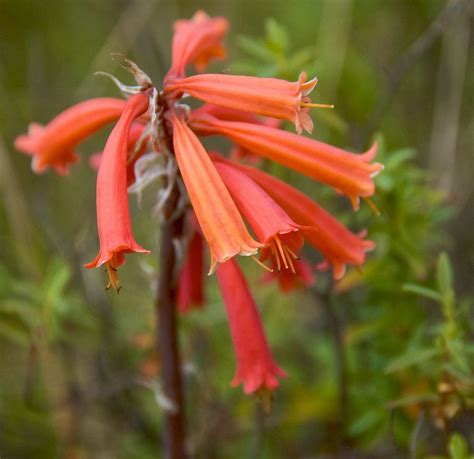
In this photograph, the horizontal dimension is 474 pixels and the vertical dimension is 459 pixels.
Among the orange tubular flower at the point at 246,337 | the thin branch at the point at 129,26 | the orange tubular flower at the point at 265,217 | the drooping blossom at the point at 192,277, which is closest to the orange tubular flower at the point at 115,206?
the orange tubular flower at the point at 265,217

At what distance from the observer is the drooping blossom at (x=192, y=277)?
6.15 feet

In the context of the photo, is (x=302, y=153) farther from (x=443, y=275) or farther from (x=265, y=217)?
(x=443, y=275)

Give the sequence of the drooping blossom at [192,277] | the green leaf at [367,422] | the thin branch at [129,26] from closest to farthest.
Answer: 1. the drooping blossom at [192,277]
2. the green leaf at [367,422]
3. the thin branch at [129,26]

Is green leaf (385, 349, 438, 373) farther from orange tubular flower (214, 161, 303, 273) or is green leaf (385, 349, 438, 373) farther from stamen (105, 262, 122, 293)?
stamen (105, 262, 122, 293)

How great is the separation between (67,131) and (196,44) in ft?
1.22

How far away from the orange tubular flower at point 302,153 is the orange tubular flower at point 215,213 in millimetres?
161

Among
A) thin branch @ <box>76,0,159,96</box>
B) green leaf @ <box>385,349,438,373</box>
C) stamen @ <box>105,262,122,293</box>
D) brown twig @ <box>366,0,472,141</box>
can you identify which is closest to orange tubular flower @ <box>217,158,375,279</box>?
green leaf @ <box>385,349,438,373</box>

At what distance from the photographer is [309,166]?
151 centimetres

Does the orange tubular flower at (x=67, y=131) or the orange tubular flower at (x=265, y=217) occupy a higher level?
the orange tubular flower at (x=67, y=131)

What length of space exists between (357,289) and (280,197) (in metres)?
1.29

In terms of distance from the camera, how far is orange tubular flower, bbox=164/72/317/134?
1.41 metres

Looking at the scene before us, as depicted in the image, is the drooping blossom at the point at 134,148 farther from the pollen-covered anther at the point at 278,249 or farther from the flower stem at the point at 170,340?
the pollen-covered anther at the point at 278,249

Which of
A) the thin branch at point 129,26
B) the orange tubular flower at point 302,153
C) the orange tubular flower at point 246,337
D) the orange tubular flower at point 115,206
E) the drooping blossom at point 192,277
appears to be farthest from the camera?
the thin branch at point 129,26

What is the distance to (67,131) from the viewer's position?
1.73 meters
